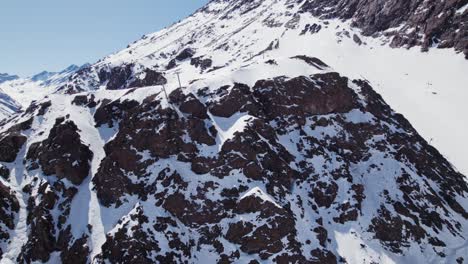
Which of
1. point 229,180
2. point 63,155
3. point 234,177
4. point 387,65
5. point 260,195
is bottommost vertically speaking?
point 387,65

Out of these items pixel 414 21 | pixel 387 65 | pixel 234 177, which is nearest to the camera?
pixel 234 177

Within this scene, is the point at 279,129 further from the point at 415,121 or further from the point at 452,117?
the point at 452,117

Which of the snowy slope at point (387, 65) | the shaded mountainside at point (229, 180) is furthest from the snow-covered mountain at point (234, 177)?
the snowy slope at point (387, 65)

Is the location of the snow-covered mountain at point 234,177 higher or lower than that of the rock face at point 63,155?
lower

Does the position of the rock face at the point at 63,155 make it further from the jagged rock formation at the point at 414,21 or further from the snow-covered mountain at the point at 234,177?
the jagged rock formation at the point at 414,21

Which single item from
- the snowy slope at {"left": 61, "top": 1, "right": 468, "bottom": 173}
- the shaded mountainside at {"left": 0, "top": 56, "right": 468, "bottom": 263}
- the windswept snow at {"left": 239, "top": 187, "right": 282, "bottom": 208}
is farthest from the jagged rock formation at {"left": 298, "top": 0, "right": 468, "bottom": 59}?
the windswept snow at {"left": 239, "top": 187, "right": 282, "bottom": 208}

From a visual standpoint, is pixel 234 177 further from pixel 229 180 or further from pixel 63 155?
pixel 63 155

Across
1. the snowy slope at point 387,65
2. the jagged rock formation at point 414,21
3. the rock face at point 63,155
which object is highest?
the rock face at point 63,155

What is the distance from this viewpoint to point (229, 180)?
6738 centimetres

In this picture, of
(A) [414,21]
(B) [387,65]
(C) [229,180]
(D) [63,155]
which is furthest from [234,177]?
(A) [414,21]

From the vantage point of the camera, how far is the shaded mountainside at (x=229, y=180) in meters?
61.1

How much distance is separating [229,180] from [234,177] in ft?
3.19

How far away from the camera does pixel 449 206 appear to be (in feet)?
242

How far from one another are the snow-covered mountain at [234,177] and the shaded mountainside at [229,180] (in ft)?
0.69
